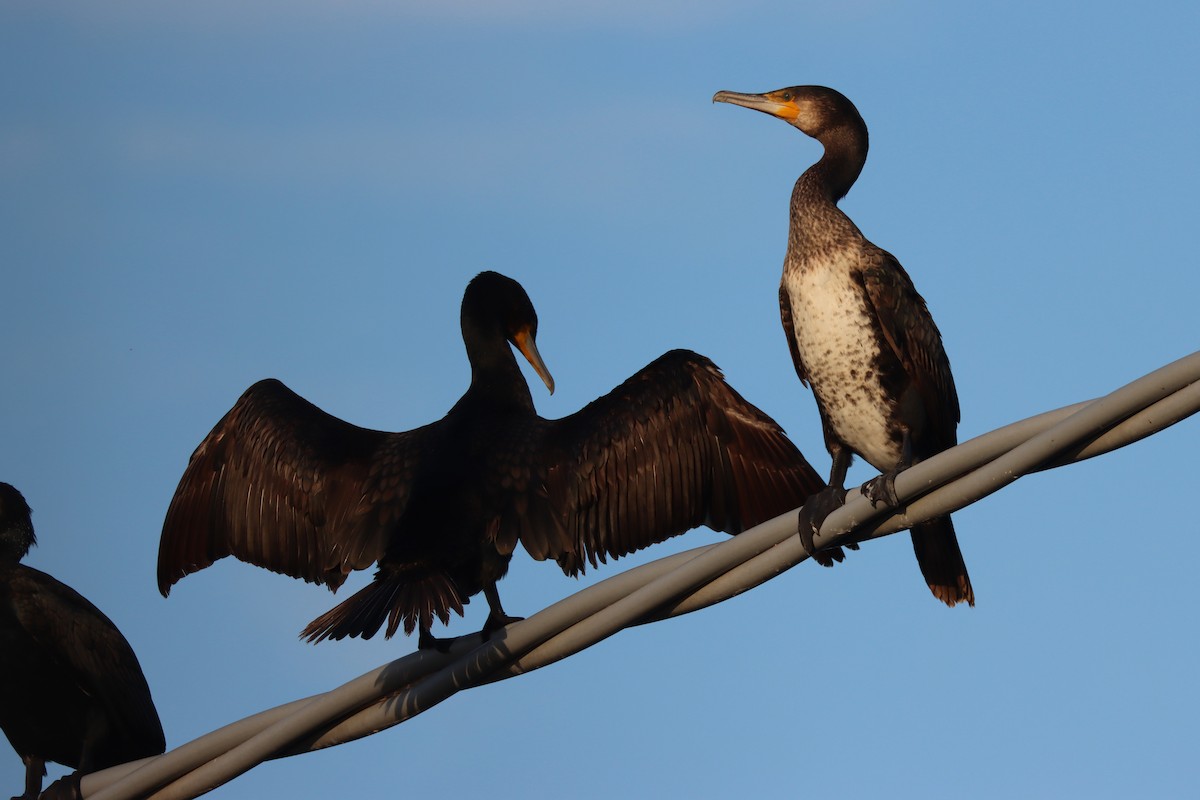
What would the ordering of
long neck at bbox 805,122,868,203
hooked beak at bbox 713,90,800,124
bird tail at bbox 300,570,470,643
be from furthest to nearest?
1. hooked beak at bbox 713,90,800,124
2. long neck at bbox 805,122,868,203
3. bird tail at bbox 300,570,470,643

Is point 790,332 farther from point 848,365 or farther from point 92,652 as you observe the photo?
point 92,652

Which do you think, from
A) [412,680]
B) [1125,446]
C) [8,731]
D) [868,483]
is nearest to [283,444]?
[8,731]

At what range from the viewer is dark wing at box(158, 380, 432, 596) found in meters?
6.06

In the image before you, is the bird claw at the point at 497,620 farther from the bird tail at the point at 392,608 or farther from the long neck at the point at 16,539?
the long neck at the point at 16,539

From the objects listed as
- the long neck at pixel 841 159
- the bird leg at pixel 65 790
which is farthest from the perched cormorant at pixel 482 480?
the bird leg at pixel 65 790

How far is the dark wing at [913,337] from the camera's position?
6008 mm

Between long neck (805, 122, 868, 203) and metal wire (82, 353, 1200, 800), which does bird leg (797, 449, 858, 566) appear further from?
long neck (805, 122, 868, 203)

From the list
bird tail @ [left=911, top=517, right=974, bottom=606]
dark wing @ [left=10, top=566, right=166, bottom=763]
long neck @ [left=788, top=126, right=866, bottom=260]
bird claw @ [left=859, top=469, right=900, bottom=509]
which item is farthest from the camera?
dark wing @ [left=10, top=566, right=166, bottom=763]

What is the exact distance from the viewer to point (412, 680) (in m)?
4.62

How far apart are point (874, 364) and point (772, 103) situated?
1681 mm

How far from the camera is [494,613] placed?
554 cm

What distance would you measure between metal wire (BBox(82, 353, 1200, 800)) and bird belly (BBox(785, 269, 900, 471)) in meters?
1.55

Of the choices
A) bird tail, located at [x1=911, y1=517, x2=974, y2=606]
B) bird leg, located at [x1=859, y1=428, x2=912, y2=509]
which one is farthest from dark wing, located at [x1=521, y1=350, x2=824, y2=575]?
bird leg, located at [x1=859, y1=428, x2=912, y2=509]

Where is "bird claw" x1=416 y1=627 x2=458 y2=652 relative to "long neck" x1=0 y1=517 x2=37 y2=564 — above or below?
below
